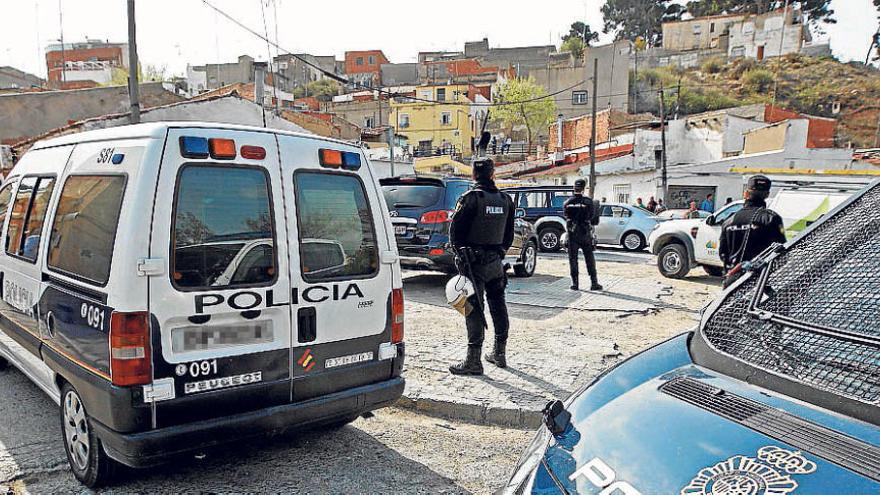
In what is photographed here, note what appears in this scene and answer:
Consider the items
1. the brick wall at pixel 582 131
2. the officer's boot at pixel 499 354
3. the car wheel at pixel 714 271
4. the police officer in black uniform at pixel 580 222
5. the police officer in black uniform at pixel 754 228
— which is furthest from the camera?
the brick wall at pixel 582 131

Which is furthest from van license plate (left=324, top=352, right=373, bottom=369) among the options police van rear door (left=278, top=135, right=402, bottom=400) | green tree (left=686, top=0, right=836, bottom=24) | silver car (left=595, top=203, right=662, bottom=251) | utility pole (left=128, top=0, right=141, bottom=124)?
green tree (left=686, top=0, right=836, bottom=24)

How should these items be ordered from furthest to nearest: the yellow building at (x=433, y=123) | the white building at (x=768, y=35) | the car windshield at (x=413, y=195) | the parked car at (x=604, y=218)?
the white building at (x=768, y=35) < the yellow building at (x=433, y=123) < the parked car at (x=604, y=218) < the car windshield at (x=413, y=195)

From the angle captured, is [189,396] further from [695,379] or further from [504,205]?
[504,205]

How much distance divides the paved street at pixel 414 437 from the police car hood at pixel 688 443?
1.80 m

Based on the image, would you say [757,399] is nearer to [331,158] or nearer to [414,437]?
[331,158]

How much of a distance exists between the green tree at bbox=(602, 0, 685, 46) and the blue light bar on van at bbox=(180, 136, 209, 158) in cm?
9501

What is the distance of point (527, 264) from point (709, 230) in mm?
3444

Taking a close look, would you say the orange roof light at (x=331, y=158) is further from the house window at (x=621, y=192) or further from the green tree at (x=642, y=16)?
the green tree at (x=642, y=16)

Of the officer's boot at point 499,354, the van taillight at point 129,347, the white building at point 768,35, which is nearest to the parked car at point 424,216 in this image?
the officer's boot at point 499,354

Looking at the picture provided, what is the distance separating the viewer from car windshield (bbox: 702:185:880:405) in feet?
5.49

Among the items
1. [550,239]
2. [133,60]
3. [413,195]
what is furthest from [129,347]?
[550,239]

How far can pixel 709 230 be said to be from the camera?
11.0 m

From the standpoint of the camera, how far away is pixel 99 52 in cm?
6412

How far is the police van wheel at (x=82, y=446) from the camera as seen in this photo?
3.19 meters
